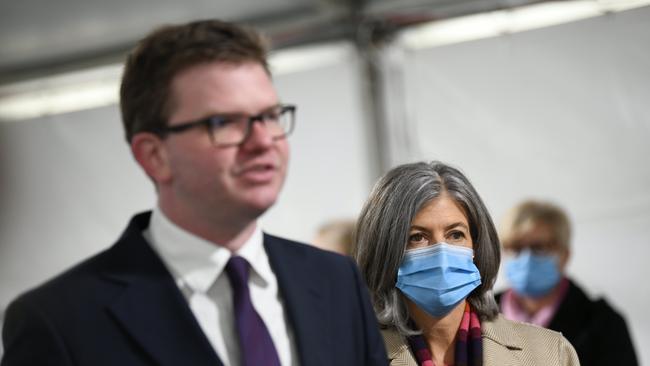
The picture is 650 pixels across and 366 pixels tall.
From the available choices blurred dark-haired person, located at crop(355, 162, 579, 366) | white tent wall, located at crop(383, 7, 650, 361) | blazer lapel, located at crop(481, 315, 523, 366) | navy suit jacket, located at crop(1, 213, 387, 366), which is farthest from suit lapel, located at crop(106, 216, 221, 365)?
white tent wall, located at crop(383, 7, 650, 361)

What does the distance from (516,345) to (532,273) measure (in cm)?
195

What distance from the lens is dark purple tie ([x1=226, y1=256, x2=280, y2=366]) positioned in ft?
4.99

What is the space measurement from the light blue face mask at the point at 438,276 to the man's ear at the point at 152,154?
905 millimetres


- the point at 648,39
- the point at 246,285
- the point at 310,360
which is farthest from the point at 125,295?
the point at 648,39

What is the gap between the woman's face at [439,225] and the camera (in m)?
2.35

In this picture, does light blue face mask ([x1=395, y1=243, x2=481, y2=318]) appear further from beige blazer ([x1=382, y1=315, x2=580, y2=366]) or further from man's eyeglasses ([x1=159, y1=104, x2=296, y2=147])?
man's eyeglasses ([x1=159, y1=104, x2=296, y2=147])

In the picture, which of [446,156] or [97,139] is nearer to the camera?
[446,156]

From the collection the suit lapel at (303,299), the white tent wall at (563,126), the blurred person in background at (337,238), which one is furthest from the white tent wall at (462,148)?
the suit lapel at (303,299)

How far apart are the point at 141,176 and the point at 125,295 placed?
237 inches

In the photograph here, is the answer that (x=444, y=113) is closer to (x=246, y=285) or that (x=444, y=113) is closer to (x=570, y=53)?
(x=570, y=53)

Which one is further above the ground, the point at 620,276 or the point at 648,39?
the point at 648,39

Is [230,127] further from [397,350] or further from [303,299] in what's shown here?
[397,350]

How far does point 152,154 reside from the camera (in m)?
1.56

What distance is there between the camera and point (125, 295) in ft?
5.06
